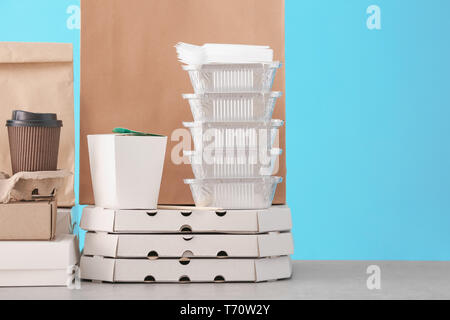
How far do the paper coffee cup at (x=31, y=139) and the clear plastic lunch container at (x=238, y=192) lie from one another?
290 mm

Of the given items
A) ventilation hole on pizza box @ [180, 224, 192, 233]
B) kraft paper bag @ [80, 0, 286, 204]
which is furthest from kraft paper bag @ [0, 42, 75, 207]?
ventilation hole on pizza box @ [180, 224, 192, 233]

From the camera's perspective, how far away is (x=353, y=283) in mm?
1252

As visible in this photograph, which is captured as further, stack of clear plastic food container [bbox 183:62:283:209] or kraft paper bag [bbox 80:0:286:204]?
kraft paper bag [bbox 80:0:286:204]

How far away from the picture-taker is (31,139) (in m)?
1.25

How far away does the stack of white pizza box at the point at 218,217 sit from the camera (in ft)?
4.07

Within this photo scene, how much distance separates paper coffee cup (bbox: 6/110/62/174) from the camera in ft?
4.08

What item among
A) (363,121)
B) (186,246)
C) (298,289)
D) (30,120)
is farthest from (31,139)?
(363,121)

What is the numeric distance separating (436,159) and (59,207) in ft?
5.49

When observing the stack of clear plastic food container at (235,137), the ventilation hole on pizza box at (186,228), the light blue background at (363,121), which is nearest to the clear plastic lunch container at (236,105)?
the stack of clear plastic food container at (235,137)

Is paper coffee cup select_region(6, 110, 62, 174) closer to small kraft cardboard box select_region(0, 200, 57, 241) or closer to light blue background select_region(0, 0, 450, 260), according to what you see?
small kraft cardboard box select_region(0, 200, 57, 241)

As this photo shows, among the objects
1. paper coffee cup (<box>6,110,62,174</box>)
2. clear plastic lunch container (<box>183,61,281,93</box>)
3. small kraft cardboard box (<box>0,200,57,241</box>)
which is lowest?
small kraft cardboard box (<box>0,200,57,241</box>)

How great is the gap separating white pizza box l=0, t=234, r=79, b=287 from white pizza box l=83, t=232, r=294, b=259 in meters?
0.09
